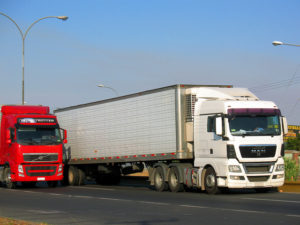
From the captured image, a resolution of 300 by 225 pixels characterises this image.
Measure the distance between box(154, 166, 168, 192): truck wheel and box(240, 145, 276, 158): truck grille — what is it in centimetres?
436

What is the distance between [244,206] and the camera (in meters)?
16.7

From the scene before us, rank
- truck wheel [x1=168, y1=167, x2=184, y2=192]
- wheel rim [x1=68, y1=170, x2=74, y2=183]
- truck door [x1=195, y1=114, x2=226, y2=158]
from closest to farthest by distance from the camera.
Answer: truck door [x1=195, y1=114, x2=226, y2=158] → truck wheel [x1=168, y1=167, x2=184, y2=192] → wheel rim [x1=68, y1=170, x2=74, y2=183]

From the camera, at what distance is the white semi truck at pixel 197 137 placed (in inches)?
842

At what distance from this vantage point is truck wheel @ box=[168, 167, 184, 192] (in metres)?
23.8

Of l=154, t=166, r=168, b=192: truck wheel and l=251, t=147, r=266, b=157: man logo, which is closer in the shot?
l=251, t=147, r=266, b=157: man logo

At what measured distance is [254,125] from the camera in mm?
21609

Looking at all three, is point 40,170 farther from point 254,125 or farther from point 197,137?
point 254,125

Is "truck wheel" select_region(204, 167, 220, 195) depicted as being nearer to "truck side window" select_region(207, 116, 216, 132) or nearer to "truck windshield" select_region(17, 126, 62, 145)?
"truck side window" select_region(207, 116, 216, 132)

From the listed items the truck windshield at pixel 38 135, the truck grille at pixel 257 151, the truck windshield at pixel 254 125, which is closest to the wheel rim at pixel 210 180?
the truck grille at pixel 257 151

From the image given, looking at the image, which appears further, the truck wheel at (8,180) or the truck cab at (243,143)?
the truck wheel at (8,180)

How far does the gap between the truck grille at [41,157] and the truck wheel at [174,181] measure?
7036 mm

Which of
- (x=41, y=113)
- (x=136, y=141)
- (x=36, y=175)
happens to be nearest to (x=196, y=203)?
(x=136, y=141)

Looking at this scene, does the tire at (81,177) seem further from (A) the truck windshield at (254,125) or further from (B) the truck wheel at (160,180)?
(A) the truck windshield at (254,125)

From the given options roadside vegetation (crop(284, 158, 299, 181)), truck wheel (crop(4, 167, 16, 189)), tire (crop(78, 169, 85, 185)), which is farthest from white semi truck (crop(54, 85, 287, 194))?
roadside vegetation (crop(284, 158, 299, 181))
